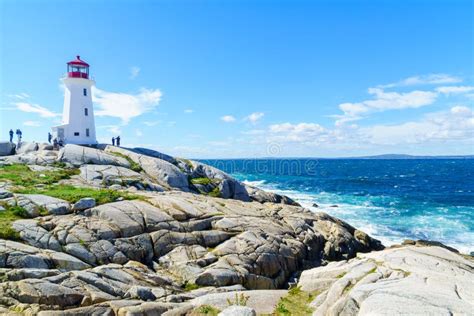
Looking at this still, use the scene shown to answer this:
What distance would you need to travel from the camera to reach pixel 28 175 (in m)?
29.7

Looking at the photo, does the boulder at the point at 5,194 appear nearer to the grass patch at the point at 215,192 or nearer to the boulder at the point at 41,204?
the boulder at the point at 41,204

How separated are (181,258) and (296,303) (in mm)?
8677

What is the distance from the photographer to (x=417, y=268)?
14.5 metres

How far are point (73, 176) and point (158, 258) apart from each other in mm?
16284

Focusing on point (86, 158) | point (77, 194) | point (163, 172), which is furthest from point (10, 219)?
point (163, 172)

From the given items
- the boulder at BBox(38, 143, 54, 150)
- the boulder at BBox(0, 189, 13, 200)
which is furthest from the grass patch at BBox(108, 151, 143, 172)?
the boulder at BBox(0, 189, 13, 200)

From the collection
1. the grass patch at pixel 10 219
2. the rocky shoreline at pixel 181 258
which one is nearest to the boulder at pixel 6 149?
the rocky shoreline at pixel 181 258

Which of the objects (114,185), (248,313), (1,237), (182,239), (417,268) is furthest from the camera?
(114,185)

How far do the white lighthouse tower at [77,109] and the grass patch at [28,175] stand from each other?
12193 millimetres

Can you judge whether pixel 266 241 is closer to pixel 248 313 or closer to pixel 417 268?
pixel 417 268

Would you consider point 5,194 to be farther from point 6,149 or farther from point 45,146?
point 6,149

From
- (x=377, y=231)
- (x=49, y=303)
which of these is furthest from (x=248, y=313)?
(x=377, y=231)

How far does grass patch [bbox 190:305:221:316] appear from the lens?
12000 mm

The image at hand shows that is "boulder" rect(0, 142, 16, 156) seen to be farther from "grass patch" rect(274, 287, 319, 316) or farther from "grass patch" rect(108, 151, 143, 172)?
"grass patch" rect(274, 287, 319, 316)
